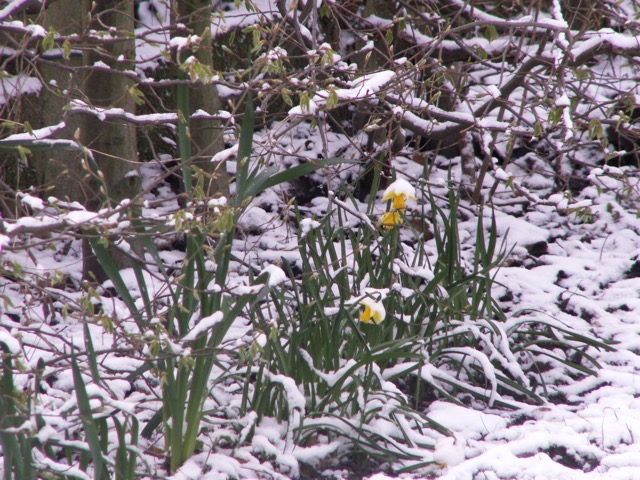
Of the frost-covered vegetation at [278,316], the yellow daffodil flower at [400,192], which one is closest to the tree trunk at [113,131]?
the frost-covered vegetation at [278,316]

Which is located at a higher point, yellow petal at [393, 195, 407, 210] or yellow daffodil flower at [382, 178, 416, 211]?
yellow daffodil flower at [382, 178, 416, 211]

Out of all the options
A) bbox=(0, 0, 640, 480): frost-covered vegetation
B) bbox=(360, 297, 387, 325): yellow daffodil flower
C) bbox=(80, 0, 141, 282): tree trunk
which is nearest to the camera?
bbox=(0, 0, 640, 480): frost-covered vegetation

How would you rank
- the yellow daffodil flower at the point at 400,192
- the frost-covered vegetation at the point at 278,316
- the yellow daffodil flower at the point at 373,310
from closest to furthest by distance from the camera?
the frost-covered vegetation at the point at 278,316, the yellow daffodil flower at the point at 373,310, the yellow daffodil flower at the point at 400,192

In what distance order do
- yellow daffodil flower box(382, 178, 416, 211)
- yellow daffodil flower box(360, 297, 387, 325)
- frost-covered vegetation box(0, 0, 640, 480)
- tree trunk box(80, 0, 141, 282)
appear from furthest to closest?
tree trunk box(80, 0, 141, 282), yellow daffodil flower box(382, 178, 416, 211), yellow daffodil flower box(360, 297, 387, 325), frost-covered vegetation box(0, 0, 640, 480)

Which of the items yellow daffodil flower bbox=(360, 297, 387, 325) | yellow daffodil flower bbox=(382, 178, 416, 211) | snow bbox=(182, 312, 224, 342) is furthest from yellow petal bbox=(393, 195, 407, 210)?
snow bbox=(182, 312, 224, 342)

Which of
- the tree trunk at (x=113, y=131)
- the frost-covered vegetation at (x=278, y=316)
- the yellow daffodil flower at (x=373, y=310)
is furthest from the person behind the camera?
the tree trunk at (x=113, y=131)

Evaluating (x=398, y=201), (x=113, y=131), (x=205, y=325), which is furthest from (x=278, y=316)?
(x=113, y=131)

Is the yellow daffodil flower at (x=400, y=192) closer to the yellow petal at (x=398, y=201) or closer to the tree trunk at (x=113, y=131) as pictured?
the yellow petal at (x=398, y=201)

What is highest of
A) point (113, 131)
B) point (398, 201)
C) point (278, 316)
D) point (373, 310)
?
point (398, 201)

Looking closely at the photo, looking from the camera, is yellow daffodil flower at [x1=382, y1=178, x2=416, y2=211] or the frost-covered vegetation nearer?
the frost-covered vegetation

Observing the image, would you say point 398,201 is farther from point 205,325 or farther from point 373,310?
point 205,325

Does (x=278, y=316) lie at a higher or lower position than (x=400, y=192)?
lower

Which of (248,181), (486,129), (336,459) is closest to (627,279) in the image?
(486,129)

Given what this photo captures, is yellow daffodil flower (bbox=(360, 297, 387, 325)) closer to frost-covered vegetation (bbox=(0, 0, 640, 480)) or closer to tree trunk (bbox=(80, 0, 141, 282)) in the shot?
frost-covered vegetation (bbox=(0, 0, 640, 480))
